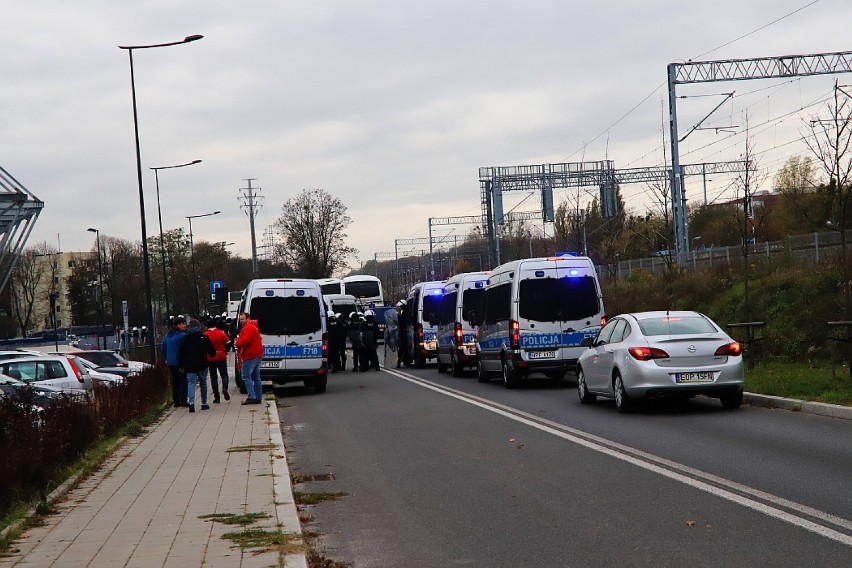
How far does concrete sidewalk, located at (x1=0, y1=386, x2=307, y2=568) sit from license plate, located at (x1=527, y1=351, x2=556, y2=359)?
8997 millimetres

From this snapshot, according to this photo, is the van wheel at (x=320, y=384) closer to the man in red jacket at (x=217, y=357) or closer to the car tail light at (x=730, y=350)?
the man in red jacket at (x=217, y=357)

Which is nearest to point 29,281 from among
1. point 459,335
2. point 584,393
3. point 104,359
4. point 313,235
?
point 313,235

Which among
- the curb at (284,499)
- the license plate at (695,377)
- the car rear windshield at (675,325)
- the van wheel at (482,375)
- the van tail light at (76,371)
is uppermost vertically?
the car rear windshield at (675,325)

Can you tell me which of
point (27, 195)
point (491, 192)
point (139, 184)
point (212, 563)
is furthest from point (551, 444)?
point (491, 192)

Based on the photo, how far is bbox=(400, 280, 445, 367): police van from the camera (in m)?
36.6

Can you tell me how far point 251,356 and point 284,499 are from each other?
42.9 feet

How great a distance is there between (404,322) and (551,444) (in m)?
27.0

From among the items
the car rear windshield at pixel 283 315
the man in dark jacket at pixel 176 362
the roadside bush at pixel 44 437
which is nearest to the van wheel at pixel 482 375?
the car rear windshield at pixel 283 315

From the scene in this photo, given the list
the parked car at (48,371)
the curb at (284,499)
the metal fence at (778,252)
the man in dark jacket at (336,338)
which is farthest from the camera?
the man in dark jacket at (336,338)

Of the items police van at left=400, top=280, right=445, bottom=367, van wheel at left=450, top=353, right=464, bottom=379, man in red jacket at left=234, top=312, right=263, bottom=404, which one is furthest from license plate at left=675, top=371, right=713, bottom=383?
police van at left=400, top=280, right=445, bottom=367

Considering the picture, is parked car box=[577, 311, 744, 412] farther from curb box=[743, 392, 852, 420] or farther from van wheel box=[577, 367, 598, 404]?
van wheel box=[577, 367, 598, 404]

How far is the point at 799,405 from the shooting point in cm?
1600

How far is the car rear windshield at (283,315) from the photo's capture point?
86.2 feet

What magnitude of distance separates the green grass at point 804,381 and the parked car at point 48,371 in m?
13.7
